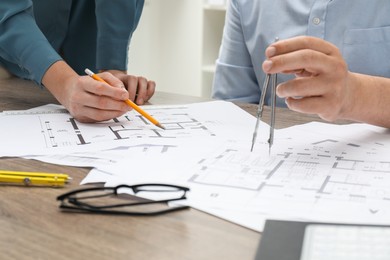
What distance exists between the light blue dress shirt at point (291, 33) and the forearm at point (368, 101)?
25 cm

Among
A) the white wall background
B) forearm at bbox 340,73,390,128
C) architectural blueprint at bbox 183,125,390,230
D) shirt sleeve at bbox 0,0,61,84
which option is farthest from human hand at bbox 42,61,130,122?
the white wall background

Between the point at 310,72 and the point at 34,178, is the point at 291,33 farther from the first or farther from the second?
the point at 34,178

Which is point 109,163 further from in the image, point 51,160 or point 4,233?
point 4,233

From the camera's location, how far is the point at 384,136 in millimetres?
845

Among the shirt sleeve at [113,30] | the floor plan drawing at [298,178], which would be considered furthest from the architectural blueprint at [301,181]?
the shirt sleeve at [113,30]

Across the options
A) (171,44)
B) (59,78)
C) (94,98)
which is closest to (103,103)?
(94,98)

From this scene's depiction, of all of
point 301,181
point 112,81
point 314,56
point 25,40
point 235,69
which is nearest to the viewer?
point 301,181

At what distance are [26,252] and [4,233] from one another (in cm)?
5

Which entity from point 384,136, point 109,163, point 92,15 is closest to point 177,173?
point 109,163

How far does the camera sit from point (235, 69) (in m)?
1.30

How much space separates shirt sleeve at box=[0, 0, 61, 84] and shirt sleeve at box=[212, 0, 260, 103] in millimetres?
393

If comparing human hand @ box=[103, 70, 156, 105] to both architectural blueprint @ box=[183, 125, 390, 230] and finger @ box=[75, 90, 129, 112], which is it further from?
architectural blueprint @ box=[183, 125, 390, 230]

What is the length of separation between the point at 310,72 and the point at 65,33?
2.55 feet

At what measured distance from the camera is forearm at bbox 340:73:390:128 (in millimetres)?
824
